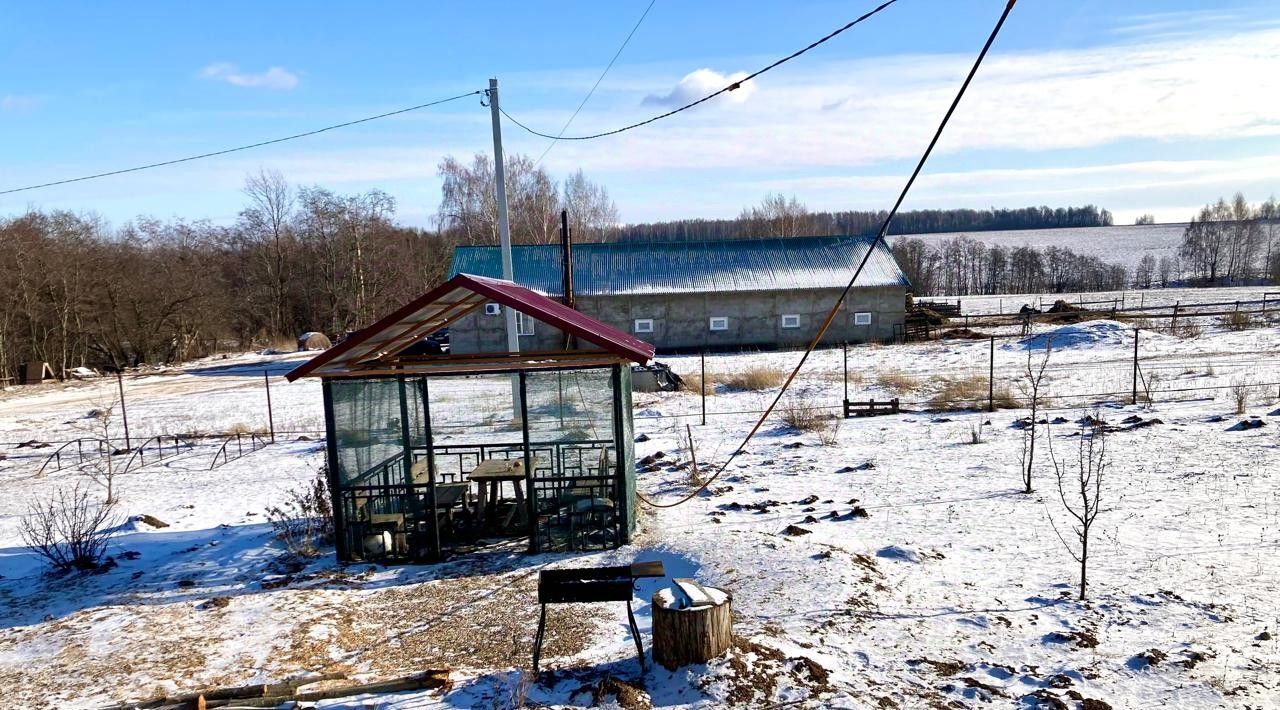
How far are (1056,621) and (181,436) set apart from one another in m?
17.6

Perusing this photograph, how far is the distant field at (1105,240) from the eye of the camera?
297 ft

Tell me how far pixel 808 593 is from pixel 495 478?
13.0 feet

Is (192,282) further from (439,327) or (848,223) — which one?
(848,223)

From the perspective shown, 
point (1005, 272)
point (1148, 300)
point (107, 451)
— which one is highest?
point (1005, 272)

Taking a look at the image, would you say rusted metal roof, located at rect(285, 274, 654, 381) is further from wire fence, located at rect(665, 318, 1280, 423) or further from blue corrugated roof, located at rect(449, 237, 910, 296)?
blue corrugated roof, located at rect(449, 237, 910, 296)

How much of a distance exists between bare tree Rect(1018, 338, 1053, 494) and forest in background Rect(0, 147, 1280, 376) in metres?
37.6

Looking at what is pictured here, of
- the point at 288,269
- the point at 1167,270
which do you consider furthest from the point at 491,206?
the point at 1167,270

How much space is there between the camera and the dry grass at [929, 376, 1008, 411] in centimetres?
1745

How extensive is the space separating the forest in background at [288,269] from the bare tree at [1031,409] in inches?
1481

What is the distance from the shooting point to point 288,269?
161 feet

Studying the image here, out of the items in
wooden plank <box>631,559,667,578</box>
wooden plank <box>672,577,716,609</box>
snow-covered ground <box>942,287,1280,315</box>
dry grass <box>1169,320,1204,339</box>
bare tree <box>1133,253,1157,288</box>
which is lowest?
wooden plank <box>672,577,716,609</box>

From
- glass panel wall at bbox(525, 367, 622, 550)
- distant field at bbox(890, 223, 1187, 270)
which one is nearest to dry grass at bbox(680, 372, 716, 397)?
glass panel wall at bbox(525, 367, 622, 550)

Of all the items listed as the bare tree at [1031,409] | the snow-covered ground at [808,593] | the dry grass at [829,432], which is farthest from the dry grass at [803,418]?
the bare tree at [1031,409]

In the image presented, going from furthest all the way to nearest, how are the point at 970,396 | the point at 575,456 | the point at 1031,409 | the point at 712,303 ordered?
the point at 712,303
the point at 970,396
the point at 1031,409
the point at 575,456
